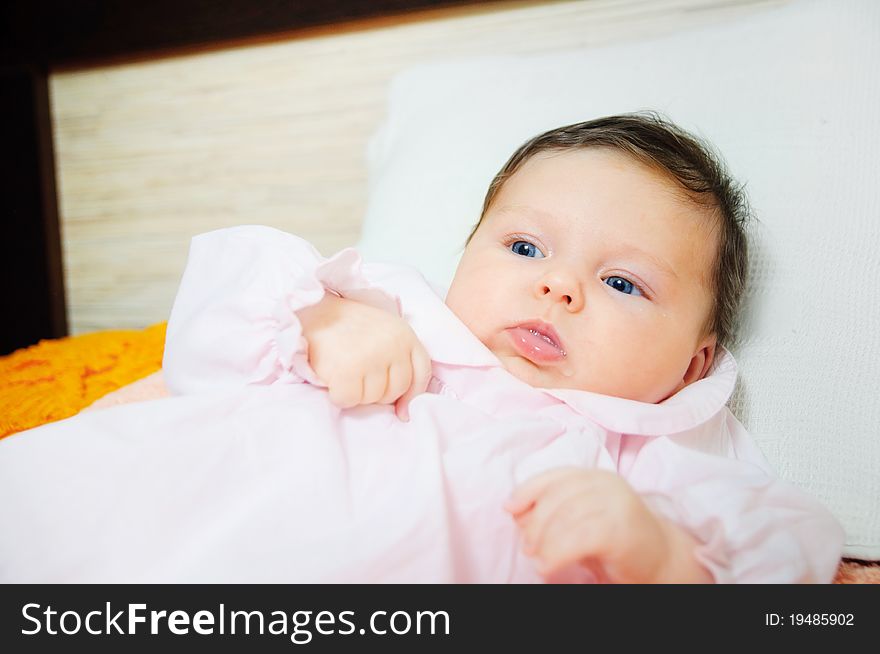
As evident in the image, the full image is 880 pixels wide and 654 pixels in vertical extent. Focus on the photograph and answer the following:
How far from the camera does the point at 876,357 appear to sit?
0.87 m

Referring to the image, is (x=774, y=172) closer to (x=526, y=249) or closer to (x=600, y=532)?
(x=526, y=249)

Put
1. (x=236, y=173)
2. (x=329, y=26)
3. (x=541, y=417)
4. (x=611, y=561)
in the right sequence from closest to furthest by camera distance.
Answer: (x=611, y=561) → (x=541, y=417) → (x=329, y=26) → (x=236, y=173)

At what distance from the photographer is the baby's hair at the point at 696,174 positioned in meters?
0.89

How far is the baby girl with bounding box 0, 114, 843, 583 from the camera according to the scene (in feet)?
1.90

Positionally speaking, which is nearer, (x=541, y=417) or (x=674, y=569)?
(x=674, y=569)

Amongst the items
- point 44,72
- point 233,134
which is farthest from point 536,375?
point 44,72

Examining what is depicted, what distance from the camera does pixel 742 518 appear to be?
61 centimetres

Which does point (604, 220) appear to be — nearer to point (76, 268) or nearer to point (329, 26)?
point (329, 26)

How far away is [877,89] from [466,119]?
657 millimetres

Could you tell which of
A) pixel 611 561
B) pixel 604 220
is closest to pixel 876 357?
pixel 604 220

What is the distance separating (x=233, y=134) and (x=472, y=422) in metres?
1.38

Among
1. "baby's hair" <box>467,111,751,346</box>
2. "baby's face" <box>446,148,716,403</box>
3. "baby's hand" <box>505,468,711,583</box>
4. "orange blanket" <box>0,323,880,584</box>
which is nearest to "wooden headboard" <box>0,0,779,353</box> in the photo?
"orange blanket" <box>0,323,880,584</box>

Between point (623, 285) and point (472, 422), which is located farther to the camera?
point (623, 285)

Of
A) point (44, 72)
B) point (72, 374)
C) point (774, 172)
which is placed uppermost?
point (44, 72)
